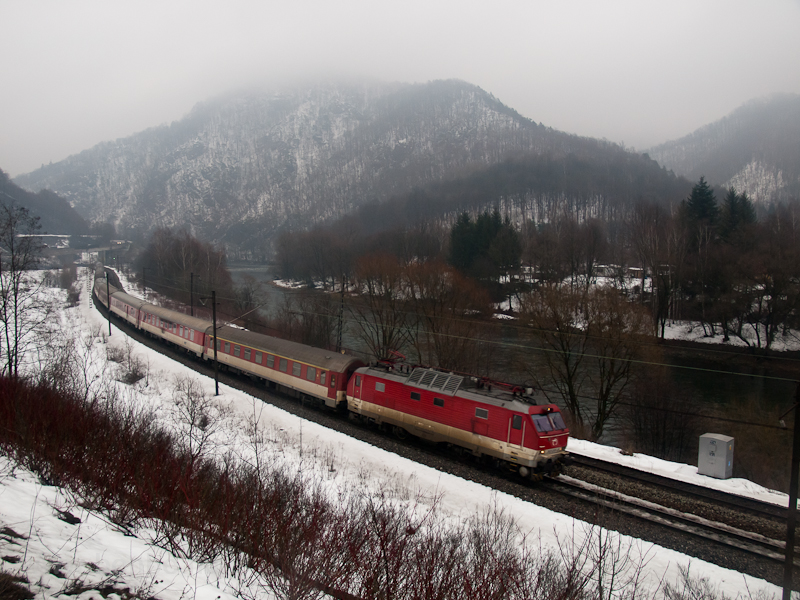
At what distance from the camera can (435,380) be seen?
17312 millimetres

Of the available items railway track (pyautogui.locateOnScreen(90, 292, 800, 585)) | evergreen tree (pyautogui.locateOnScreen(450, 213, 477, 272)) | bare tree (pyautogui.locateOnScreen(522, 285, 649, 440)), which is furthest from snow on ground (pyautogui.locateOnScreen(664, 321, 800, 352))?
railway track (pyautogui.locateOnScreen(90, 292, 800, 585))

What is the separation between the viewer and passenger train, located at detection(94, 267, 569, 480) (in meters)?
14.8

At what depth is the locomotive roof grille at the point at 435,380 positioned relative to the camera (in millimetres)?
16734

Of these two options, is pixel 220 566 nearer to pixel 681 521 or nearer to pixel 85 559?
pixel 85 559

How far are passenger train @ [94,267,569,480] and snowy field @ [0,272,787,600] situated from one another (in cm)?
142

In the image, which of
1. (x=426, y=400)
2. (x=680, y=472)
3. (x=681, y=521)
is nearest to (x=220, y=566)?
(x=426, y=400)

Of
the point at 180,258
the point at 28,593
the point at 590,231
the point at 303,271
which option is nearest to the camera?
the point at 28,593

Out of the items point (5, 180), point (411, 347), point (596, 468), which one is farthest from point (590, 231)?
point (5, 180)

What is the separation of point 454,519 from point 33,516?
9.32 metres

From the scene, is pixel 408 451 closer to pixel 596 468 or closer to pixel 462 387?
pixel 462 387

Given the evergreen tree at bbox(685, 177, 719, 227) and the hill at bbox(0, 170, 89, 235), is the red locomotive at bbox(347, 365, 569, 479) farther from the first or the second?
the hill at bbox(0, 170, 89, 235)

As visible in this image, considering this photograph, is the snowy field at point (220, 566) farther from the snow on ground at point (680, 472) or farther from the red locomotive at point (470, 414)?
the red locomotive at point (470, 414)

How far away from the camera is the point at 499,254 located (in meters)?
56.1

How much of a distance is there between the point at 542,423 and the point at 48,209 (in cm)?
16893
